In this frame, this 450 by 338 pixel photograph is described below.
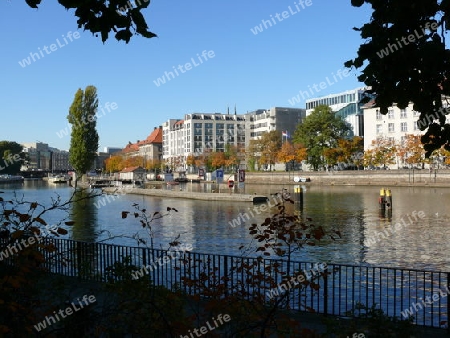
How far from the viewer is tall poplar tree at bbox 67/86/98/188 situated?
86.5 m

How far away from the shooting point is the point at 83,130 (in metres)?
86.5

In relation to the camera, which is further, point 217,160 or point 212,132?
point 212,132

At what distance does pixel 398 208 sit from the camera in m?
42.3

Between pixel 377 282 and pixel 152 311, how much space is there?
11657mm

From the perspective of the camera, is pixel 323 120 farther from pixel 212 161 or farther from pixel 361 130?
pixel 212 161

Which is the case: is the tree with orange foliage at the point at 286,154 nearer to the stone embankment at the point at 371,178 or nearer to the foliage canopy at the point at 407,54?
the stone embankment at the point at 371,178

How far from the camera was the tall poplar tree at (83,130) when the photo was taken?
8650cm

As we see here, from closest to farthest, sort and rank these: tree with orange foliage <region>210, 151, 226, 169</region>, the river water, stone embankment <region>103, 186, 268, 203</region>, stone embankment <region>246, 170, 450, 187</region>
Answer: the river water, stone embankment <region>103, 186, 268, 203</region>, stone embankment <region>246, 170, 450, 187</region>, tree with orange foliage <region>210, 151, 226, 169</region>

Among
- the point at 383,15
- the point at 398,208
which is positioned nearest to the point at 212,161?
the point at 398,208

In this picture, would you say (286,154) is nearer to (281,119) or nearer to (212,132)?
(281,119)

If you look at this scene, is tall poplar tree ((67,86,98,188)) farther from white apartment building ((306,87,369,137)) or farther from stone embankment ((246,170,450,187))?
white apartment building ((306,87,369,137))

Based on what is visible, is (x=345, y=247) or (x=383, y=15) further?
(x=345, y=247)

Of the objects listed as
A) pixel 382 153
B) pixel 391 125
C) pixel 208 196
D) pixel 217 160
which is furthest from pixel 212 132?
pixel 208 196

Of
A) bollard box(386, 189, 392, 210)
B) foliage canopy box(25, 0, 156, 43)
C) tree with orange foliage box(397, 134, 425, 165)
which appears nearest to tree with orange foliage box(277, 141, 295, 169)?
tree with orange foliage box(397, 134, 425, 165)
